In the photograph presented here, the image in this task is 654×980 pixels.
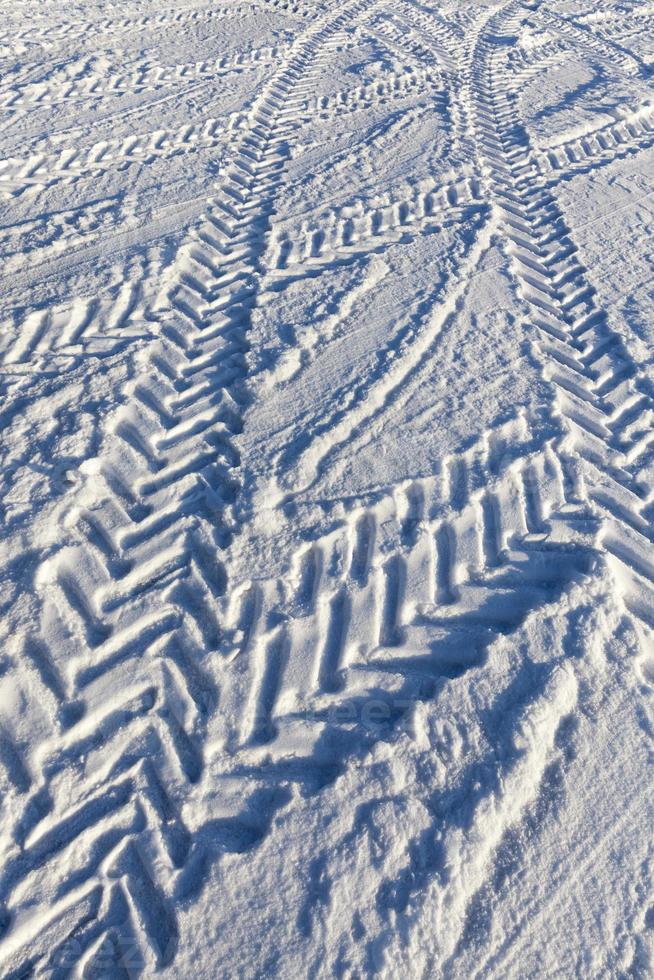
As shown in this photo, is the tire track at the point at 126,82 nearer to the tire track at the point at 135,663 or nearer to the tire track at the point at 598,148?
the tire track at the point at 598,148

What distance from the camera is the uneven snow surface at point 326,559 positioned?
76.9 inches

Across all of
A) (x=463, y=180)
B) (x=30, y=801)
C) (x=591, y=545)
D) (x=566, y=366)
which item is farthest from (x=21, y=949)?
(x=463, y=180)

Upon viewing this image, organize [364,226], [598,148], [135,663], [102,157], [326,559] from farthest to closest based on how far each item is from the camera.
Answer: [598,148] < [102,157] < [364,226] < [326,559] < [135,663]

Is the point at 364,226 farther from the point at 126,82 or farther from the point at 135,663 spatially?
the point at 126,82

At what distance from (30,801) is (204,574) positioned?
0.98m

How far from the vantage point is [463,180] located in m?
4.81

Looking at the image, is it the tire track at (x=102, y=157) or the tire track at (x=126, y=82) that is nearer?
the tire track at (x=102, y=157)

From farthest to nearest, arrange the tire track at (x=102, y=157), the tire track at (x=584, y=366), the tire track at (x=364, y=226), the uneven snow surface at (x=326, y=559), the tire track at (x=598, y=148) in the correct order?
the tire track at (x=598, y=148), the tire track at (x=102, y=157), the tire track at (x=364, y=226), the tire track at (x=584, y=366), the uneven snow surface at (x=326, y=559)

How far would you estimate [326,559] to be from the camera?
267 cm

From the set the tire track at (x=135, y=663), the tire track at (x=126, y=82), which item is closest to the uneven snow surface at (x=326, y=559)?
the tire track at (x=135, y=663)

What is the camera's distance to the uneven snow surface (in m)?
1.95

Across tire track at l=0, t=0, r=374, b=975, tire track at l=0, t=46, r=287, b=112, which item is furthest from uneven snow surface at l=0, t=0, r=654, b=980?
tire track at l=0, t=46, r=287, b=112

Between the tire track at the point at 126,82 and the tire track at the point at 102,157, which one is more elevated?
the tire track at the point at 126,82

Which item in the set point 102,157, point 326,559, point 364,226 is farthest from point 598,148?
point 326,559
